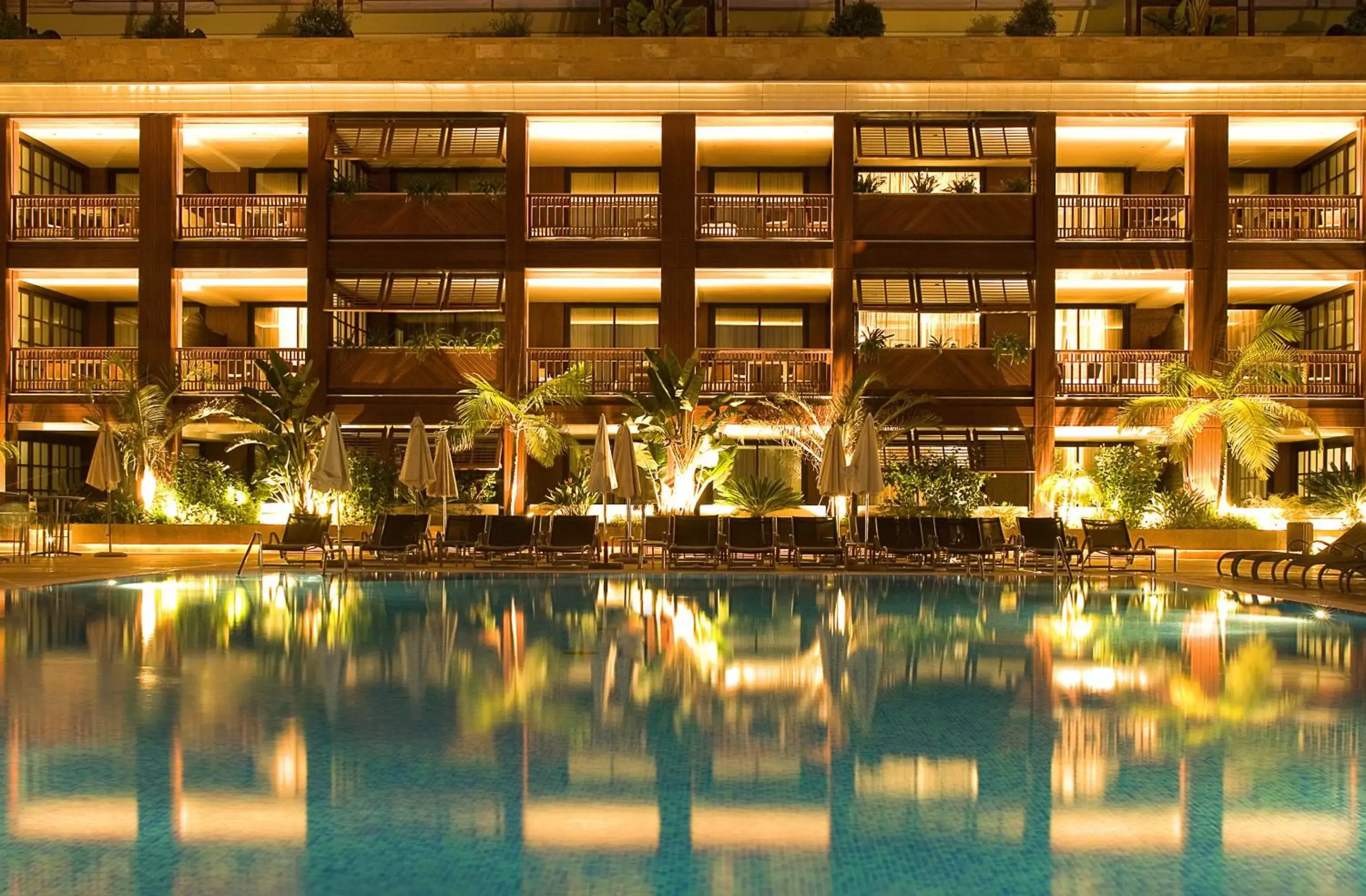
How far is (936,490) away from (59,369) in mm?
18309

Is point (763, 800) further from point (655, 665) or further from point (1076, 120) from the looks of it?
point (1076, 120)

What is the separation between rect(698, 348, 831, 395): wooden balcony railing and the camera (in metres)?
26.6

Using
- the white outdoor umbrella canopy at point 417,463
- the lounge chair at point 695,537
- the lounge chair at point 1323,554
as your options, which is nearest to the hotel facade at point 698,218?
the white outdoor umbrella canopy at point 417,463

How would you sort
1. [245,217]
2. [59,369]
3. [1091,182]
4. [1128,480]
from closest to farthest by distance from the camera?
1. [1128,480]
2. [59,369]
3. [245,217]
4. [1091,182]

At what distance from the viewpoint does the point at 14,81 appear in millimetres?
27094

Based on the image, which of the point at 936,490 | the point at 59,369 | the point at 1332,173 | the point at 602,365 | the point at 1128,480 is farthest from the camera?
the point at 1332,173

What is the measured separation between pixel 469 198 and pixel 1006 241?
37.0ft

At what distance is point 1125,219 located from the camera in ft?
89.0

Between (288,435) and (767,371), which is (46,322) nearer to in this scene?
(288,435)

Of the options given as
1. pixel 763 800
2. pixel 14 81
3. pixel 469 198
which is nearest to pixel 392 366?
pixel 469 198

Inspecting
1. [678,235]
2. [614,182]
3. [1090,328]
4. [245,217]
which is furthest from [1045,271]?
[245,217]

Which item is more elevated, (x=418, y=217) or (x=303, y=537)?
Answer: (x=418, y=217)

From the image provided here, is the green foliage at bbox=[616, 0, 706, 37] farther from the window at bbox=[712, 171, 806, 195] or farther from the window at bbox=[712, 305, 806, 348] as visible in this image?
the window at bbox=[712, 305, 806, 348]

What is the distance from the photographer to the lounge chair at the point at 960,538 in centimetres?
1998
